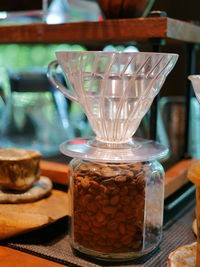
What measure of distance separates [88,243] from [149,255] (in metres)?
0.09

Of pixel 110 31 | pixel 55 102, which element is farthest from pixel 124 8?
pixel 55 102

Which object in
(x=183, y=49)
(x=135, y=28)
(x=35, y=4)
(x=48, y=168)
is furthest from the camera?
(x=183, y=49)

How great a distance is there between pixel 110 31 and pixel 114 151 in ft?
0.75

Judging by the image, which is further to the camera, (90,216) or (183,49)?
(183,49)

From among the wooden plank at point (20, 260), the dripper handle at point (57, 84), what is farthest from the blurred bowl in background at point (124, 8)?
the wooden plank at point (20, 260)

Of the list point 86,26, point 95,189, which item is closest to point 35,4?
point 86,26

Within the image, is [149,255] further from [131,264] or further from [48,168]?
[48,168]

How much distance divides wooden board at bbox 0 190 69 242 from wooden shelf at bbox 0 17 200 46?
29 centimetres

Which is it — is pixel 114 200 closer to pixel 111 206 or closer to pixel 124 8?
pixel 111 206

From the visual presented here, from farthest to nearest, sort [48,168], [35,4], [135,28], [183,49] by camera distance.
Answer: [183,49], [35,4], [48,168], [135,28]

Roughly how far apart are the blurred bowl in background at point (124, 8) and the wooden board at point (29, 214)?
13.3 inches

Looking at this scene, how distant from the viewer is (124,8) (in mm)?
652

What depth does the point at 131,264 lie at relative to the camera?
20.1 inches

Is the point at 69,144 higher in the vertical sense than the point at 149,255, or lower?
higher
